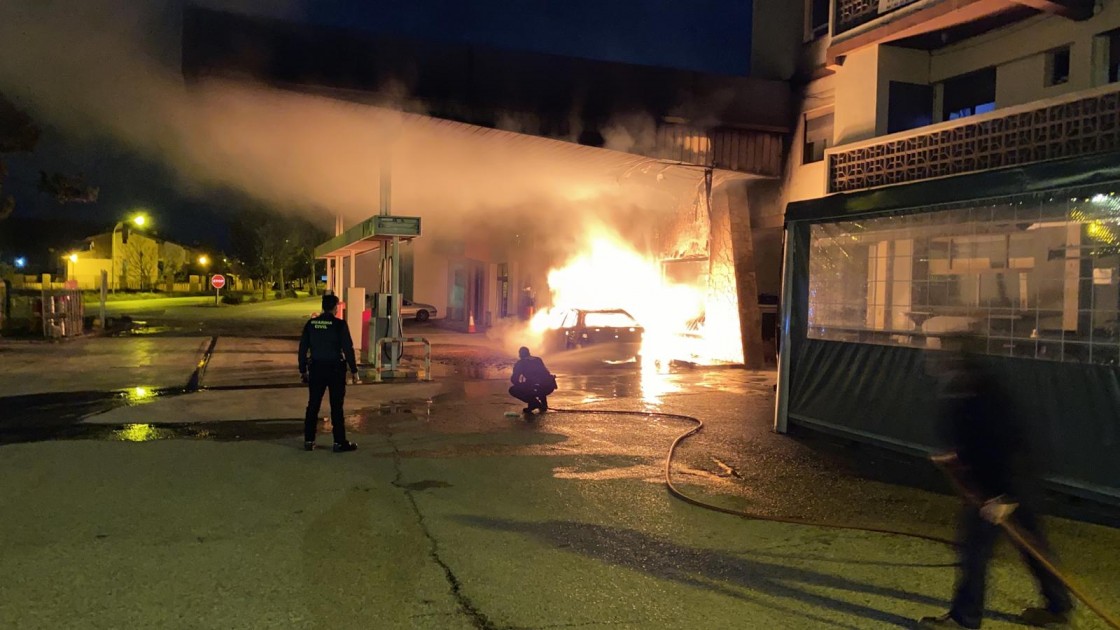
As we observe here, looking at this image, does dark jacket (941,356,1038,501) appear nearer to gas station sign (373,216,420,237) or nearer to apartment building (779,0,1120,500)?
apartment building (779,0,1120,500)

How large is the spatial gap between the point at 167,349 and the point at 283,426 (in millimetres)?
12036

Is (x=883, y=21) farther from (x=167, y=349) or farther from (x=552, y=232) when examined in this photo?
(x=167, y=349)

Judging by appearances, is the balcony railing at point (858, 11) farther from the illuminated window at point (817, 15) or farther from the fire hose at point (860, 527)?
the fire hose at point (860, 527)

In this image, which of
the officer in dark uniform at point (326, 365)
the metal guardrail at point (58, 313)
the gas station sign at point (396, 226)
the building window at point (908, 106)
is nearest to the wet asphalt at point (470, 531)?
the officer in dark uniform at point (326, 365)

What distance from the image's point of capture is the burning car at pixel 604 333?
55.5 ft

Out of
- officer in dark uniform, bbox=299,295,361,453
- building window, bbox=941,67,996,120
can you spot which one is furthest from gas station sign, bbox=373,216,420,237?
building window, bbox=941,67,996,120

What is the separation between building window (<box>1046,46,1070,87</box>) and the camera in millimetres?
10516

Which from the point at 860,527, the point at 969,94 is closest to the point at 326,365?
the point at 860,527

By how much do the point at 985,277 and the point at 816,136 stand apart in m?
8.66

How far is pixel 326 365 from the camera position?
7.31m

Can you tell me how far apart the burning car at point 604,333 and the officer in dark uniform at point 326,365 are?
32.2 ft

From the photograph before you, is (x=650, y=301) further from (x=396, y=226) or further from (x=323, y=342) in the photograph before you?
(x=323, y=342)

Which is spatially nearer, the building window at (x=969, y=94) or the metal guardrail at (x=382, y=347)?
the building window at (x=969, y=94)

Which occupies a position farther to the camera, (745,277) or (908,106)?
(745,277)
